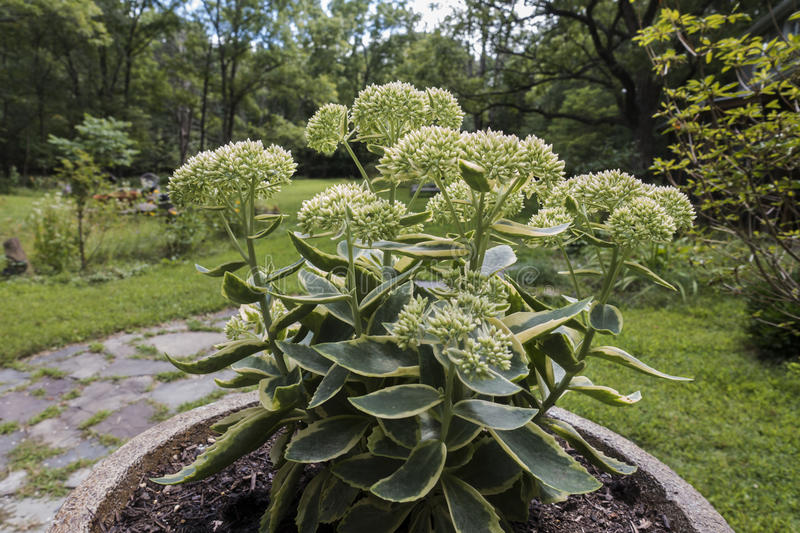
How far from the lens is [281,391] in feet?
3.19

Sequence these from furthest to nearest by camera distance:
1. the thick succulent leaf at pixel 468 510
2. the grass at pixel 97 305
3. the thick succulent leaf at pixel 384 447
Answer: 1. the grass at pixel 97 305
2. the thick succulent leaf at pixel 384 447
3. the thick succulent leaf at pixel 468 510

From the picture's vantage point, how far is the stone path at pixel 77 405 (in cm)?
229

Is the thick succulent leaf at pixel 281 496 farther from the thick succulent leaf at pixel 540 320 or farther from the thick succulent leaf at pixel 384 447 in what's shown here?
the thick succulent leaf at pixel 540 320

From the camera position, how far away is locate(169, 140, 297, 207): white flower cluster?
1018 millimetres

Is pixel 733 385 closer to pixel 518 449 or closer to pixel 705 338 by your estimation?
pixel 705 338

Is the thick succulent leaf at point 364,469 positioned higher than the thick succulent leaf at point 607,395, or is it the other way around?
the thick succulent leaf at point 607,395

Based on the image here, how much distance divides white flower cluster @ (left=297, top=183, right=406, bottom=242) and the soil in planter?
87cm

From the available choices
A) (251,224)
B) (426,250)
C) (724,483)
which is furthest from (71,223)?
(724,483)

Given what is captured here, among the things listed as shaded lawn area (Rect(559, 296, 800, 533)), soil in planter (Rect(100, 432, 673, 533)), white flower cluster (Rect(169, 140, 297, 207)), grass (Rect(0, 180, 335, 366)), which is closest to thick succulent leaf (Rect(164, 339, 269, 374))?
white flower cluster (Rect(169, 140, 297, 207))

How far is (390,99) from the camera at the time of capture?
1.15 meters

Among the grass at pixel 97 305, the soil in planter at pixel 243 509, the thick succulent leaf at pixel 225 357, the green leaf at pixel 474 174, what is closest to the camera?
the green leaf at pixel 474 174

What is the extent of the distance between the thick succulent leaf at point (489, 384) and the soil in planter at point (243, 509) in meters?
0.68

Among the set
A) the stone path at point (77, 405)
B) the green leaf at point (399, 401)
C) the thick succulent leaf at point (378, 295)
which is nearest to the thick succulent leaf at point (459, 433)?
the green leaf at point (399, 401)

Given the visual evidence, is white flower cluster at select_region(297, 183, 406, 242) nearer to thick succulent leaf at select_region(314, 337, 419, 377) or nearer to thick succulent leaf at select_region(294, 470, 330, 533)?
thick succulent leaf at select_region(314, 337, 419, 377)
